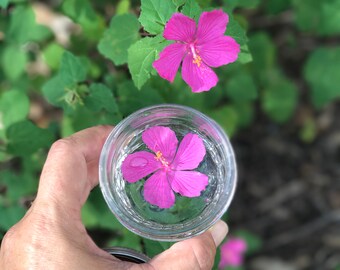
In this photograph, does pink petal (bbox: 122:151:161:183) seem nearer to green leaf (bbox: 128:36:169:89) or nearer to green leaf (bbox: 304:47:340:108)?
green leaf (bbox: 128:36:169:89)

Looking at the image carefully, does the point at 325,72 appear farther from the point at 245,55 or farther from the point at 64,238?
the point at 64,238

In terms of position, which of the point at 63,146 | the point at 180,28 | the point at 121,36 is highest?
the point at 180,28

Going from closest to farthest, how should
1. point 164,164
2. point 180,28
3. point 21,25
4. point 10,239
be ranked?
1. point 180,28
2. point 10,239
3. point 164,164
4. point 21,25

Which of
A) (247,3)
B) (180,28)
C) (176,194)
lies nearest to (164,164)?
(176,194)

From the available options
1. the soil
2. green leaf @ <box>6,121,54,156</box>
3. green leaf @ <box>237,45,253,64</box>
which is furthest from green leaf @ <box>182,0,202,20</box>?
→ the soil

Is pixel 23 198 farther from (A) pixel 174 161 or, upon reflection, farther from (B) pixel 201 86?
(B) pixel 201 86

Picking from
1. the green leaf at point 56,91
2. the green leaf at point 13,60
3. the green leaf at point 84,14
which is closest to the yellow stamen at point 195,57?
the green leaf at point 56,91
